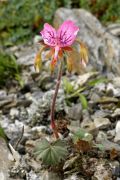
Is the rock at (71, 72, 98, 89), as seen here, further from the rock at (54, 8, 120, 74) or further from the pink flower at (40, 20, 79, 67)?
the pink flower at (40, 20, 79, 67)

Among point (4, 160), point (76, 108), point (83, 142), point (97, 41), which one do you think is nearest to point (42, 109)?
point (76, 108)

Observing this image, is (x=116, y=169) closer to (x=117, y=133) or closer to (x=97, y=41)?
(x=117, y=133)

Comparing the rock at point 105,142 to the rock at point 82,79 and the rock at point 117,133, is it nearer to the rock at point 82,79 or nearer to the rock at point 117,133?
the rock at point 117,133

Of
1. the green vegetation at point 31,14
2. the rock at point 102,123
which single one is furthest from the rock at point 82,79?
the green vegetation at point 31,14

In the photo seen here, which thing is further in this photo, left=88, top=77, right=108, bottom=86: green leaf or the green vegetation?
the green vegetation

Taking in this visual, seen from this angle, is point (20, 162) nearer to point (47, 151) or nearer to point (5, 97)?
point (47, 151)

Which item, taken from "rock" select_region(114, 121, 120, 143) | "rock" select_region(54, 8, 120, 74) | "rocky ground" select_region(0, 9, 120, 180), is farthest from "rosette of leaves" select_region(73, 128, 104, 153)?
"rock" select_region(54, 8, 120, 74)

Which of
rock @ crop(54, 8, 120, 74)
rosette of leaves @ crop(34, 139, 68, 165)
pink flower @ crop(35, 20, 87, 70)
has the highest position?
pink flower @ crop(35, 20, 87, 70)
